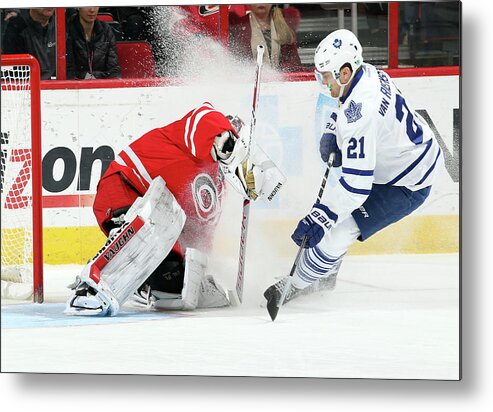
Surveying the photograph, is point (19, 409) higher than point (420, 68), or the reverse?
point (420, 68)

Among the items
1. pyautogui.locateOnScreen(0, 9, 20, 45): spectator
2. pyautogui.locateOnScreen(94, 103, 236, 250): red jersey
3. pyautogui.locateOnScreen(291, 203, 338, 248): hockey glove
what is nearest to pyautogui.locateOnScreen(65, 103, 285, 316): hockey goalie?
pyautogui.locateOnScreen(94, 103, 236, 250): red jersey

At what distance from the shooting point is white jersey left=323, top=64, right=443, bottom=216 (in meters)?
3.12

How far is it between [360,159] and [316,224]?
10.6 inches

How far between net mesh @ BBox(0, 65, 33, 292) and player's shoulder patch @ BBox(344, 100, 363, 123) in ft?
3.64

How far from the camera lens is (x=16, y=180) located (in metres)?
3.34

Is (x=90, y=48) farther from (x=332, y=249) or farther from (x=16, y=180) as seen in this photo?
(x=332, y=249)

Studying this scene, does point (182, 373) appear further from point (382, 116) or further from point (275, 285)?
point (382, 116)

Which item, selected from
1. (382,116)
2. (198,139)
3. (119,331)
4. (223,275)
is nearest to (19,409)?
(119,331)

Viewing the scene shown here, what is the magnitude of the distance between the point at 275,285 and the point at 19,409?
0.98m

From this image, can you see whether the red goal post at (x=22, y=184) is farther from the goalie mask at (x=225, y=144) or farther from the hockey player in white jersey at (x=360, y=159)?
the hockey player in white jersey at (x=360, y=159)

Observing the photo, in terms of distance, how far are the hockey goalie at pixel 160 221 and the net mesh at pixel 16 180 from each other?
0.72ft

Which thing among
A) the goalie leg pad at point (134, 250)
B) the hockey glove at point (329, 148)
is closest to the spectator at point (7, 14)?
the goalie leg pad at point (134, 250)

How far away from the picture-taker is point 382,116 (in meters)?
3.13

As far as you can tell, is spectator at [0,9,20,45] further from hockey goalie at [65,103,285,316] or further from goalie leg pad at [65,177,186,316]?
goalie leg pad at [65,177,186,316]
